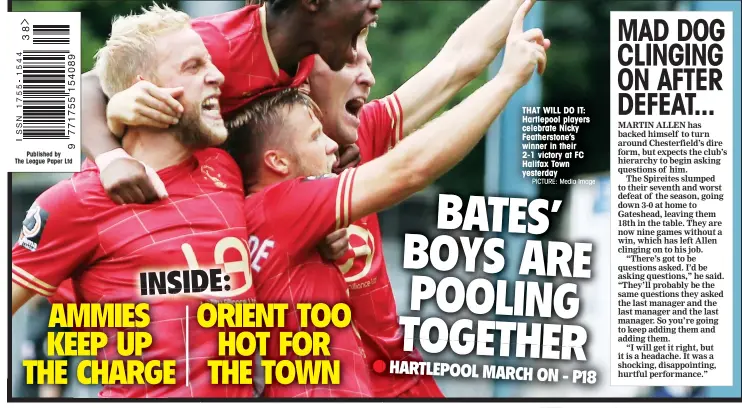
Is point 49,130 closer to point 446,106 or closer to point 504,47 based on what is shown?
point 446,106

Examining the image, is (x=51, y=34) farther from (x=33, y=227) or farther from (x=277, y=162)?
(x=277, y=162)

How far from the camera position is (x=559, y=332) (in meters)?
3.41

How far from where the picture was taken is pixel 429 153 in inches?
119

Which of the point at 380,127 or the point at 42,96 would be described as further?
the point at 380,127

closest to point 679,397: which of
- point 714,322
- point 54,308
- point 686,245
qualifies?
point 714,322

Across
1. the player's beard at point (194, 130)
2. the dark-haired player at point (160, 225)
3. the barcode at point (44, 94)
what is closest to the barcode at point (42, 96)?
the barcode at point (44, 94)

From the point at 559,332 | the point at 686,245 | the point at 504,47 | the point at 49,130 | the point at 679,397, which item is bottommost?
the point at 679,397

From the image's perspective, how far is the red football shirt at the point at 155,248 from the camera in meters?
3.08

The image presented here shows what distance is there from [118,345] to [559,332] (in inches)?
57.6

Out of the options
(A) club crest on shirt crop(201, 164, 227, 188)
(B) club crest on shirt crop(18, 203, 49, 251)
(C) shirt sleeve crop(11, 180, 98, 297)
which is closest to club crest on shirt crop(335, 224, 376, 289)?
(A) club crest on shirt crop(201, 164, 227, 188)

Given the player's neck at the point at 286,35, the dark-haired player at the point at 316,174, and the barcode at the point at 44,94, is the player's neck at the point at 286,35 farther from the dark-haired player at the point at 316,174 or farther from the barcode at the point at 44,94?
the barcode at the point at 44,94

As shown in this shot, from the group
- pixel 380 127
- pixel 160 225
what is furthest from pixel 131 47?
pixel 380 127

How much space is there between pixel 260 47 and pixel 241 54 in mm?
66

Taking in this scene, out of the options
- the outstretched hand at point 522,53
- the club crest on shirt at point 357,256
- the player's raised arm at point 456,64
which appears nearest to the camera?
the outstretched hand at point 522,53
